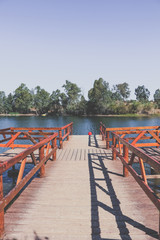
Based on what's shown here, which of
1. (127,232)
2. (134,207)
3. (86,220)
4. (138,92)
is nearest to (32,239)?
(86,220)

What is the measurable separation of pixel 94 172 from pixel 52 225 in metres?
3.22

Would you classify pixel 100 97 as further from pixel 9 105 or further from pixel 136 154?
pixel 136 154

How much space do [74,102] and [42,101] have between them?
28.8 meters

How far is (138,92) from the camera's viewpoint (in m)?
153

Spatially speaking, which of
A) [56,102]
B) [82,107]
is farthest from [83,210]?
[56,102]

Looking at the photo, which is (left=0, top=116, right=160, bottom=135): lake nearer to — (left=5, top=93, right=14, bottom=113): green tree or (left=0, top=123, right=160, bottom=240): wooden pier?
(left=0, top=123, right=160, bottom=240): wooden pier

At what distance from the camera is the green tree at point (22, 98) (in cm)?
11773

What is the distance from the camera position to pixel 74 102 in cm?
10131

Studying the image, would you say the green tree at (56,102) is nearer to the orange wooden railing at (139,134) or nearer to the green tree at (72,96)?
the green tree at (72,96)

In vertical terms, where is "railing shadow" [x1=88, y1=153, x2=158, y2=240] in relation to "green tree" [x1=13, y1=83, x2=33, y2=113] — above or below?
below

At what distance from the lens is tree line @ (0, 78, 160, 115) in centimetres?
9112

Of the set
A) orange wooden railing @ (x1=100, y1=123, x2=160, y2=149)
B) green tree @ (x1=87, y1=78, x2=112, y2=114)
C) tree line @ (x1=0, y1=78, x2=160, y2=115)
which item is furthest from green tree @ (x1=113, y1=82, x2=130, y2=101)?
orange wooden railing @ (x1=100, y1=123, x2=160, y2=149)

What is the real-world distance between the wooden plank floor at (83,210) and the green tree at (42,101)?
112840 mm

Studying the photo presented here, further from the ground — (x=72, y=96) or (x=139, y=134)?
(x=72, y=96)
